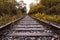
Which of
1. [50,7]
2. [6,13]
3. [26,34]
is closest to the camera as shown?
[26,34]

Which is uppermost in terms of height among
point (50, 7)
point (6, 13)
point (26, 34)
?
point (26, 34)

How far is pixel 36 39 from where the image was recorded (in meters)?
6.22

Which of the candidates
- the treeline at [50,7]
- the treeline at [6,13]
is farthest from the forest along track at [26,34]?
the treeline at [50,7]

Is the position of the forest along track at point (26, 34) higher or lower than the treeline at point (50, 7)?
higher

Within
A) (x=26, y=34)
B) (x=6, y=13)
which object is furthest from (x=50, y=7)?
(x=26, y=34)

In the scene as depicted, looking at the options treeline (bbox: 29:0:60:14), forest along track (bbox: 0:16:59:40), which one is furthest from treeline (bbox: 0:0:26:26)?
treeline (bbox: 29:0:60:14)

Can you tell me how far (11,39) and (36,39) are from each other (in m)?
0.80

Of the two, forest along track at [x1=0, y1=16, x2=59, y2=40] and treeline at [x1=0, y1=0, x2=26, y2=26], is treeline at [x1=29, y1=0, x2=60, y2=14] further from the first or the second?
forest along track at [x1=0, y1=16, x2=59, y2=40]

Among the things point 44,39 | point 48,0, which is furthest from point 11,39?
point 48,0

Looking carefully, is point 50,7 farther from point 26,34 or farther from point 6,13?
point 26,34

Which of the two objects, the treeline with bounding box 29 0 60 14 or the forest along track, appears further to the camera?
the treeline with bounding box 29 0 60 14

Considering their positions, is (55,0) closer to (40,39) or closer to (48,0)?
(48,0)

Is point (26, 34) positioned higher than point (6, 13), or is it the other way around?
point (26, 34)

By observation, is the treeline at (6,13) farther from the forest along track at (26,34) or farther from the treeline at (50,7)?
the treeline at (50,7)
